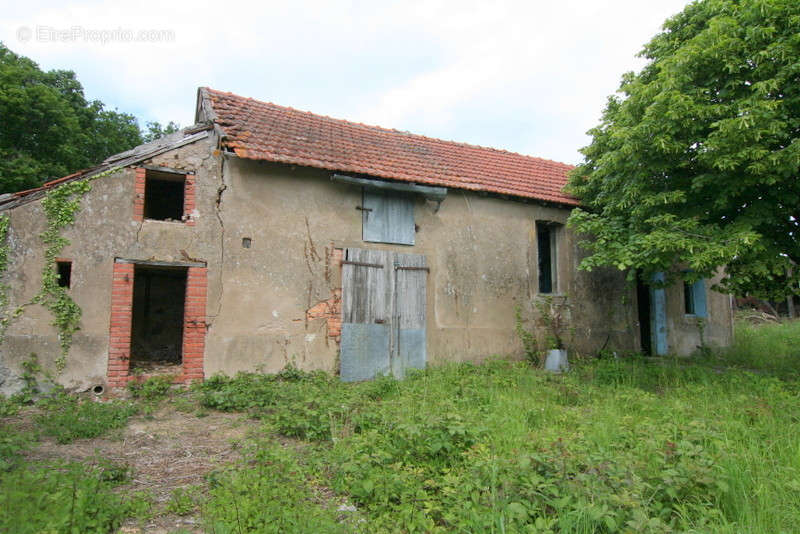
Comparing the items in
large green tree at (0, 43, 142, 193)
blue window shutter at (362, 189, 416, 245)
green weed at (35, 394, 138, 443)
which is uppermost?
large green tree at (0, 43, 142, 193)

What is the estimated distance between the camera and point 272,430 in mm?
4883

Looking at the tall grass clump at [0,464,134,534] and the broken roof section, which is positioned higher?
the broken roof section

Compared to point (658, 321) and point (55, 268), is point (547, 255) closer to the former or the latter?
point (658, 321)

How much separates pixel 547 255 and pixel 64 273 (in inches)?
357

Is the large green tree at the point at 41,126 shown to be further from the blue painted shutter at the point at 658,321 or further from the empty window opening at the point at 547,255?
the blue painted shutter at the point at 658,321

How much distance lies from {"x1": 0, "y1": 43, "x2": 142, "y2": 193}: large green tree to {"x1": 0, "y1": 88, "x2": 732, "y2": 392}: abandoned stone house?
952 cm

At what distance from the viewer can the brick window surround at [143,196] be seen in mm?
6699

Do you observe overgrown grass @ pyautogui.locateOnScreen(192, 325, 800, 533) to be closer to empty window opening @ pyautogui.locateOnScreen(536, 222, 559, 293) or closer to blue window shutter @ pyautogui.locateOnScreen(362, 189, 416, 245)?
blue window shutter @ pyautogui.locateOnScreen(362, 189, 416, 245)

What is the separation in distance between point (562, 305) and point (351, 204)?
512cm

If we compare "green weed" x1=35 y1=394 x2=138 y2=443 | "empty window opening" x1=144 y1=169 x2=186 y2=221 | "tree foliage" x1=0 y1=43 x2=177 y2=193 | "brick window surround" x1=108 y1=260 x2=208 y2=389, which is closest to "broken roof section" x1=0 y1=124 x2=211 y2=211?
"brick window surround" x1=108 y1=260 x2=208 y2=389

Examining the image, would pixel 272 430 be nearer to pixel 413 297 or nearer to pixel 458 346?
pixel 413 297

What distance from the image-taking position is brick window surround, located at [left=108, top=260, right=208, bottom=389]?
6312 mm

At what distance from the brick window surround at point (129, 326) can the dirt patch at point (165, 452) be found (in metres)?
0.90

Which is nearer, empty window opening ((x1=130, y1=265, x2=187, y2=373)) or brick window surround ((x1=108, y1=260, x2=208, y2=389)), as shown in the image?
brick window surround ((x1=108, y1=260, x2=208, y2=389))
